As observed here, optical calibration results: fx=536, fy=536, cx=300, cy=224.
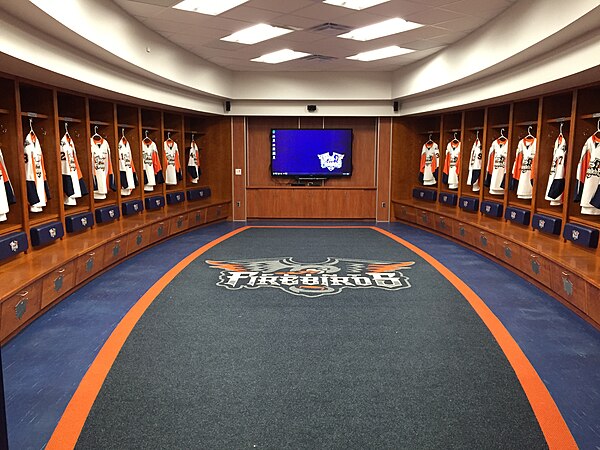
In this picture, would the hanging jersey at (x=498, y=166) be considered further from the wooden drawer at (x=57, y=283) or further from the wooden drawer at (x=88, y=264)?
the wooden drawer at (x=57, y=283)

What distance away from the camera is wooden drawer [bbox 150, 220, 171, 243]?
6986 millimetres

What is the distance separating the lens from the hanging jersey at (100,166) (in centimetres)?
650

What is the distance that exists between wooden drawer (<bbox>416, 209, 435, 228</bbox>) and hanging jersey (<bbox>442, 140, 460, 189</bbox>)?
23.3 inches

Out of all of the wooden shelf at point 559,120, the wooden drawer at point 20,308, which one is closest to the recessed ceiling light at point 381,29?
the wooden shelf at point 559,120

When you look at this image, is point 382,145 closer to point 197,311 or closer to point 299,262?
point 299,262

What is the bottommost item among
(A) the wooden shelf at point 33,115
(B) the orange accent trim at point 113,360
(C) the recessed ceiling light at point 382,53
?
(B) the orange accent trim at point 113,360

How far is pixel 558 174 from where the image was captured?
5.59 meters

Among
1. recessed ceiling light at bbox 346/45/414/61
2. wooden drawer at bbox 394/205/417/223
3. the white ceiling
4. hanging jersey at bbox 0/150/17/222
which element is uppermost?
recessed ceiling light at bbox 346/45/414/61

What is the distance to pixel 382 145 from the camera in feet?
32.4

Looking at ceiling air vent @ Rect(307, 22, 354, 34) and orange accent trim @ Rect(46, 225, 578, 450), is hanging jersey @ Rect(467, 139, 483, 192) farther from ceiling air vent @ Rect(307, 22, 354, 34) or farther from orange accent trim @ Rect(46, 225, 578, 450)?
orange accent trim @ Rect(46, 225, 578, 450)

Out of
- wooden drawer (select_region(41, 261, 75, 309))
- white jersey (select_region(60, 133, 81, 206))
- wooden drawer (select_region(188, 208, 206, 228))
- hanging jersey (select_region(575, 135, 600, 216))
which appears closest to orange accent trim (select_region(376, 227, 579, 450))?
hanging jersey (select_region(575, 135, 600, 216))

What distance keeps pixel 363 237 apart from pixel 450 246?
1.33 m

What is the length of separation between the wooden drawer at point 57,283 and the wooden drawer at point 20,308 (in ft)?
0.35

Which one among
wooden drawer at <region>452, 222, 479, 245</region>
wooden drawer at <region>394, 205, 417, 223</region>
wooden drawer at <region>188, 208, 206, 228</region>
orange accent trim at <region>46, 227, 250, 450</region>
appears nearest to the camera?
orange accent trim at <region>46, 227, 250, 450</region>
